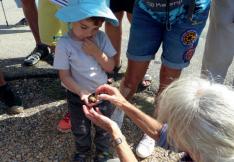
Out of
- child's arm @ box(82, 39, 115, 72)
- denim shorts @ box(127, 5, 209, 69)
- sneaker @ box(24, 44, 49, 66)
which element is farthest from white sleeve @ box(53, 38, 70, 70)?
sneaker @ box(24, 44, 49, 66)

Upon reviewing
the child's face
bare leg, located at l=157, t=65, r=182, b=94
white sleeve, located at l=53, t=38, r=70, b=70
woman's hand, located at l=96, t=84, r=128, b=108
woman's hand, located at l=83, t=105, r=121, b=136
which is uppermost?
the child's face

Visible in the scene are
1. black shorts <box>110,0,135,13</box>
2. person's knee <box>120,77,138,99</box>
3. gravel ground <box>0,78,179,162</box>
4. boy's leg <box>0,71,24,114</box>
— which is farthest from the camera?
black shorts <box>110,0,135,13</box>

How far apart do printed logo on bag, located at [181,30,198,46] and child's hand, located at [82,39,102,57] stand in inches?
19.8

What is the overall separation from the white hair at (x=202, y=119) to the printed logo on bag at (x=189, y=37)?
880mm

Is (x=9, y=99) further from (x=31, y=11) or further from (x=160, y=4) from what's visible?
(x=160, y=4)

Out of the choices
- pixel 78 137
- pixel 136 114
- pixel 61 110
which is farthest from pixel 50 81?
pixel 136 114

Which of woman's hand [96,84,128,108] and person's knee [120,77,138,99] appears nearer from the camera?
woman's hand [96,84,128,108]

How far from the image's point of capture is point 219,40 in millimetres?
2549

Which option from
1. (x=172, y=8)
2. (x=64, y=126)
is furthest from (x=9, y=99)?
(x=172, y=8)

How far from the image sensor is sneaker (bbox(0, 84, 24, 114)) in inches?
110

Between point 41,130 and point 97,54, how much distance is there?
80 centimetres

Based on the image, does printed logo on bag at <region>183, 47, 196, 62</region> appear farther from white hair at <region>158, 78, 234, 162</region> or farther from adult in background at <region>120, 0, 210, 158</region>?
white hair at <region>158, 78, 234, 162</region>

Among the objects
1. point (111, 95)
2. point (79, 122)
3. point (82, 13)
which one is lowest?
point (79, 122)

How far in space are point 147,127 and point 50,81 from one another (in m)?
1.47
